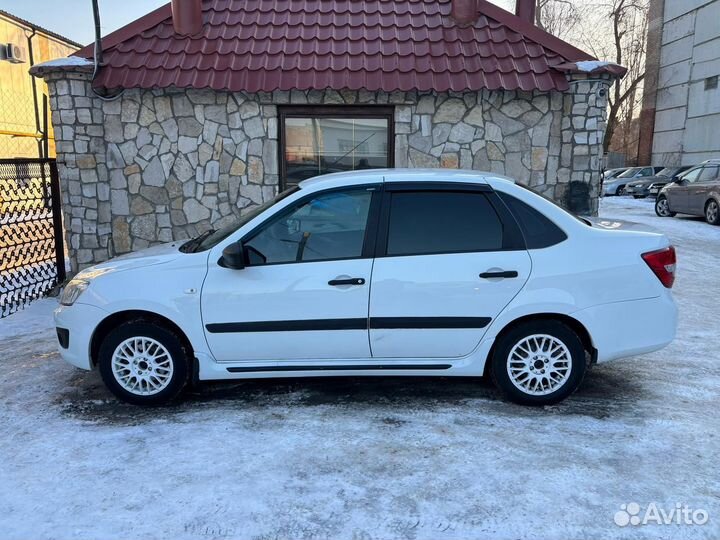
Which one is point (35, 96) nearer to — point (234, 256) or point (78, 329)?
point (78, 329)

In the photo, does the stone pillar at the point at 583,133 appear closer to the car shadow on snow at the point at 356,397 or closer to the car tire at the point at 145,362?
the car shadow on snow at the point at 356,397

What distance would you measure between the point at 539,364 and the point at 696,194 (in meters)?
14.9

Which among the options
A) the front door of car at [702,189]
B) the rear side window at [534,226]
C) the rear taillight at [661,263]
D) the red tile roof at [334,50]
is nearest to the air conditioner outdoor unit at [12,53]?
the red tile roof at [334,50]

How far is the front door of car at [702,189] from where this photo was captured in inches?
625

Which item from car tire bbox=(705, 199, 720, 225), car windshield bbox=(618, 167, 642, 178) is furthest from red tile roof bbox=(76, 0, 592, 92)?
car windshield bbox=(618, 167, 642, 178)

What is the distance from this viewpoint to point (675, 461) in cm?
342

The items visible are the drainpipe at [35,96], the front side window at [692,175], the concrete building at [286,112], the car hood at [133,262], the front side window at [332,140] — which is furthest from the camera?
the drainpipe at [35,96]

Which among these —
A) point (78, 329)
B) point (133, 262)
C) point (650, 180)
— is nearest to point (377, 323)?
point (133, 262)

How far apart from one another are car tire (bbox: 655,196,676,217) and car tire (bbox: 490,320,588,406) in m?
16.0

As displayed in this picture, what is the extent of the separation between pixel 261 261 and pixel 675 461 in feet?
9.54

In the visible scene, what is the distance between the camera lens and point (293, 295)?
3961 mm

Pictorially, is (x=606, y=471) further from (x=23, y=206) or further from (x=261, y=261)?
(x=23, y=206)

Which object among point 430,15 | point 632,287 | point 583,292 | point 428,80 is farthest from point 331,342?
point 430,15

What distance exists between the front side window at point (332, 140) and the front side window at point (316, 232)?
3.97 meters
